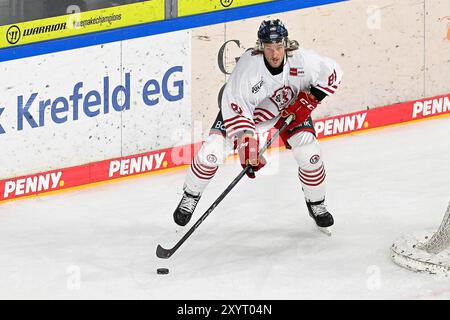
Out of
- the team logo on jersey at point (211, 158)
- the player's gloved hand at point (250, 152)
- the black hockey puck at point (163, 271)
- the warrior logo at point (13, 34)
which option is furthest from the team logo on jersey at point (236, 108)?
the warrior logo at point (13, 34)

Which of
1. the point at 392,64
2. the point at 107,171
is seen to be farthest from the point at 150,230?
the point at 392,64

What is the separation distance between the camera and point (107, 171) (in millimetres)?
8453

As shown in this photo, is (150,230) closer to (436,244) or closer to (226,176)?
(226,176)

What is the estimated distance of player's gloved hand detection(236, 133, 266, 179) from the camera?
6.64 metres

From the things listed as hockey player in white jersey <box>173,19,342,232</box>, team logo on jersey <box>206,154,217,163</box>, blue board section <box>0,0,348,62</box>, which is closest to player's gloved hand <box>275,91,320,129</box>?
hockey player in white jersey <box>173,19,342,232</box>

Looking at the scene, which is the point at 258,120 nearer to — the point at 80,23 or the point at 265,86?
the point at 265,86

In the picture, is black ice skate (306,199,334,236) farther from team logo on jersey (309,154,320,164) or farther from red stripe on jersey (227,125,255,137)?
red stripe on jersey (227,125,255,137)

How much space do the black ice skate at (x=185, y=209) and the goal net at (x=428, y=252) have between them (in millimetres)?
1184

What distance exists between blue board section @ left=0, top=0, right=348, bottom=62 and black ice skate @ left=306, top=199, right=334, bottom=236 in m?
1.88

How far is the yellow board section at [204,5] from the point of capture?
28.2 ft

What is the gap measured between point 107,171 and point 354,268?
7.77 feet

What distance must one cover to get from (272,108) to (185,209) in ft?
2.47

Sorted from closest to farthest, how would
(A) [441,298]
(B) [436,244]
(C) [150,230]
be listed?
(A) [441,298] < (B) [436,244] < (C) [150,230]

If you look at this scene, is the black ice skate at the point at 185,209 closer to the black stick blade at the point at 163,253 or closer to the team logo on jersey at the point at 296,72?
the black stick blade at the point at 163,253
